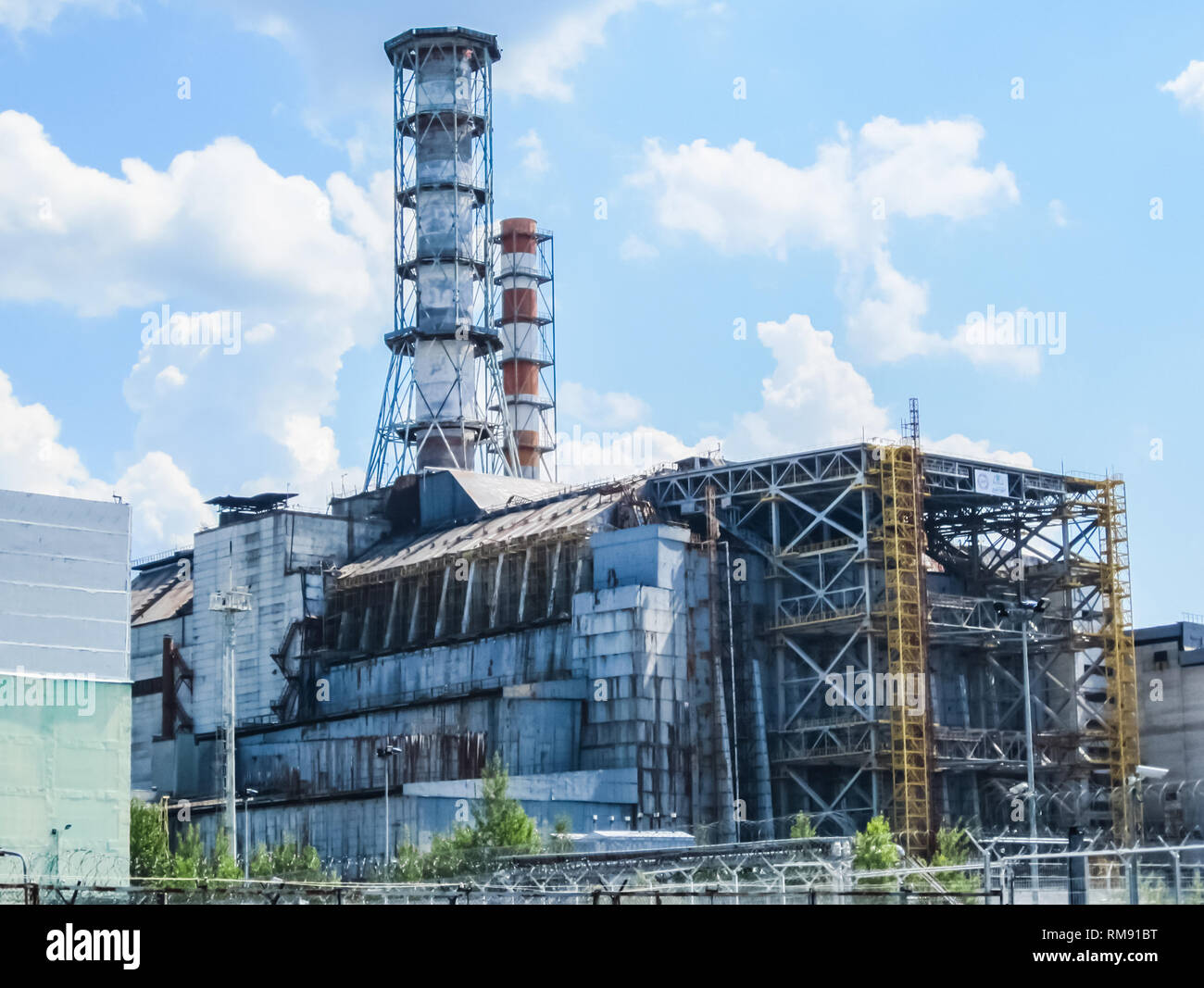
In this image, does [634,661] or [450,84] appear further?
[450,84]

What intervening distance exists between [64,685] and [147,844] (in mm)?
23048

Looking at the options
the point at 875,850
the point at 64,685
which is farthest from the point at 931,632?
the point at 64,685

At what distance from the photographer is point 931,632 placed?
98438 millimetres

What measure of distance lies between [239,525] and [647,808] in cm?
3710

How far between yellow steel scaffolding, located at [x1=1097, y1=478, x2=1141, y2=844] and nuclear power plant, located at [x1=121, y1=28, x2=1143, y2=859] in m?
0.17

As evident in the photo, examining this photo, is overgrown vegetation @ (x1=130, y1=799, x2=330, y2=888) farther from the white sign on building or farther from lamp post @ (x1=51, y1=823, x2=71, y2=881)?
the white sign on building

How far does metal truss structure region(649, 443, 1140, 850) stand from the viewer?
95.2 m

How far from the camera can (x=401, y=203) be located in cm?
13150

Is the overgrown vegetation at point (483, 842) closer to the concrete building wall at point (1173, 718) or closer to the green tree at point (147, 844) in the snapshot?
the green tree at point (147, 844)

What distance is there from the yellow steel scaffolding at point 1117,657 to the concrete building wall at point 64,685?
54.6m

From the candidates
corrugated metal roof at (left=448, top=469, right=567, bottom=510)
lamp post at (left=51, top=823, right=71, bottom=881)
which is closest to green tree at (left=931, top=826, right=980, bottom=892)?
lamp post at (left=51, top=823, right=71, bottom=881)

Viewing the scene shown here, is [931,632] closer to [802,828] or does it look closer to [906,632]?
[906,632]

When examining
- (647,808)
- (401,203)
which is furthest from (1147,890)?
(401,203)
